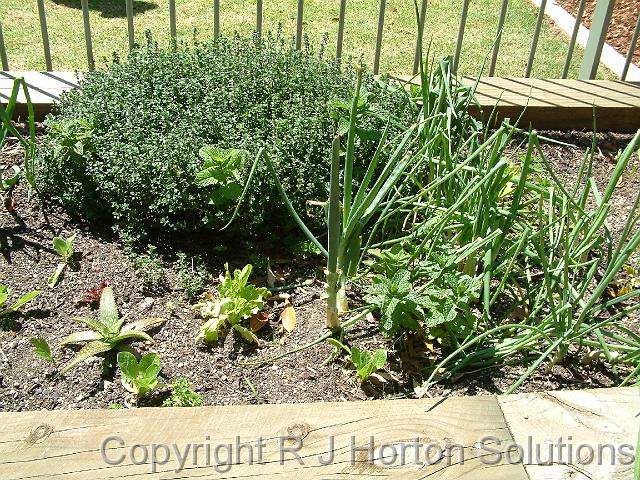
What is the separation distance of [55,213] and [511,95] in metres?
2.66

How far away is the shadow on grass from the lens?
6.15 metres

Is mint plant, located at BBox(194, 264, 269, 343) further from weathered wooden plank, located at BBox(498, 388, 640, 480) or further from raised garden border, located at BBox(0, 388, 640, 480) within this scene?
weathered wooden plank, located at BBox(498, 388, 640, 480)

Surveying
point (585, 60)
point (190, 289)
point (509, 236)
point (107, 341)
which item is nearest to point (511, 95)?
point (585, 60)

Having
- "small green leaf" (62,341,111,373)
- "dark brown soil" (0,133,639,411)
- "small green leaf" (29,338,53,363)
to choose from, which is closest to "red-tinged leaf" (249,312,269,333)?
"dark brown soil" (0,133,639,411)

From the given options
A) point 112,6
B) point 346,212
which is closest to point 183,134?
point 346,212

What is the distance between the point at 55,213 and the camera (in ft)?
10.3

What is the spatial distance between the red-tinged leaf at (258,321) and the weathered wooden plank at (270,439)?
2.83ft

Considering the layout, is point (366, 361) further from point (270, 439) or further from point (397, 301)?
point (270, 439)

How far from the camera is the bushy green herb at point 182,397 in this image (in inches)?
89.7

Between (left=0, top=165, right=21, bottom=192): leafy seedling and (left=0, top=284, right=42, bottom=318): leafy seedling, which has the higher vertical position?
(left=0, top=165, right=21, bottom=192): leafy seedling

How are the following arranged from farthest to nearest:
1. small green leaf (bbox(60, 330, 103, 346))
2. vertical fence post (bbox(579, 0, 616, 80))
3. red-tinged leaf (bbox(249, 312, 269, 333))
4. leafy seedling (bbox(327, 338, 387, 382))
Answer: vertical fence post (bbox(579, 0, 616, 80)) < red-tinged leaf (bbox(249, 312, 269, 333)) < small green leaf (bbox(60, 330, 103, 346)) < leafy seedling (bbox(327, 338, 387, 382))

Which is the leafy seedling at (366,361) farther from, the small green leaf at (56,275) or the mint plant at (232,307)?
the small green leaf at (56,275)

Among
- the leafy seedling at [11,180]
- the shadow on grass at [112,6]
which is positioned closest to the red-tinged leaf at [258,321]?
the leafy seedling at [11,180]

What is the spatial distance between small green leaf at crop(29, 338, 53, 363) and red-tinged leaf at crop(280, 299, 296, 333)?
83 centimetres
